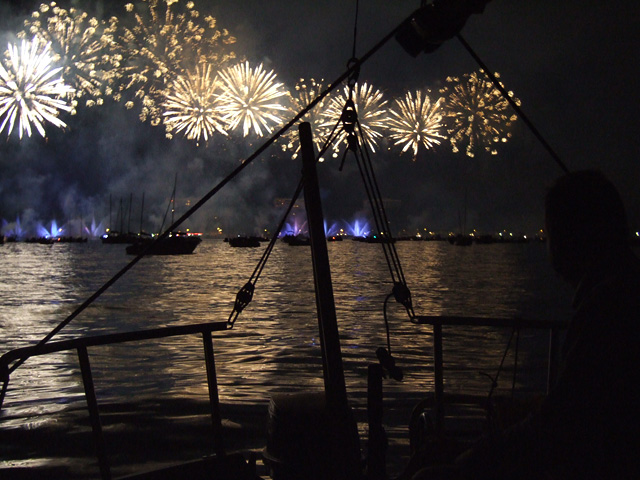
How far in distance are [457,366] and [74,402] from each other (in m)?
9.69

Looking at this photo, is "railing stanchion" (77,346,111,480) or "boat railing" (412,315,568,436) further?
"boat railing" (412,315,568,436)

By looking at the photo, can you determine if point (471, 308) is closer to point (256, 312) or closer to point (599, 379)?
point (256, 312)

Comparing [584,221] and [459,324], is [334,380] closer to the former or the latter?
[459,324]

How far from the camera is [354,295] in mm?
39688

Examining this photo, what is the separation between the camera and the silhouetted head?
7.00 feet

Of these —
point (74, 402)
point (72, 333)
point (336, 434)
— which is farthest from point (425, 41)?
point (72, 333)

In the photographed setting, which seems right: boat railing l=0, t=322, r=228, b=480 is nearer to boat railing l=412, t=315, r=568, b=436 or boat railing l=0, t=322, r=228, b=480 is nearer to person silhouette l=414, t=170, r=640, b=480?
boat railing l=412, t=315, r=568, b=436

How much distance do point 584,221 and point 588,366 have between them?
530 mm

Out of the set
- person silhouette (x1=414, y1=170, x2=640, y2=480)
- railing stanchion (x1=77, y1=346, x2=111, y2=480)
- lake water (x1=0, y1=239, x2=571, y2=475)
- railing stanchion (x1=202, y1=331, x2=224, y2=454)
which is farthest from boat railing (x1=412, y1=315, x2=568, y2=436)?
person silhouette (x1=414, y1=170, x2=640, y2=480)

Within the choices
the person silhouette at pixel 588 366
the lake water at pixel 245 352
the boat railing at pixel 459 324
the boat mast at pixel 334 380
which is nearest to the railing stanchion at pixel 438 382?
the boat railing at pixel 459 324

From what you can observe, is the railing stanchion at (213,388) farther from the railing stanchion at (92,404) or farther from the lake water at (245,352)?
the lake water at (245,352)

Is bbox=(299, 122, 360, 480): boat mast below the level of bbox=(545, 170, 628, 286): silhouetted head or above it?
below

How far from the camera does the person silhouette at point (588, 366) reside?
1.88 m

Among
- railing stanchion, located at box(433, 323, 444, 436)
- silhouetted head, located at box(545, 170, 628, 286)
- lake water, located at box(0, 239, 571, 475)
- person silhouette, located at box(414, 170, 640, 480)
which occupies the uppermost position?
silhouetted head, located at box(545, 170, 628, 286)
